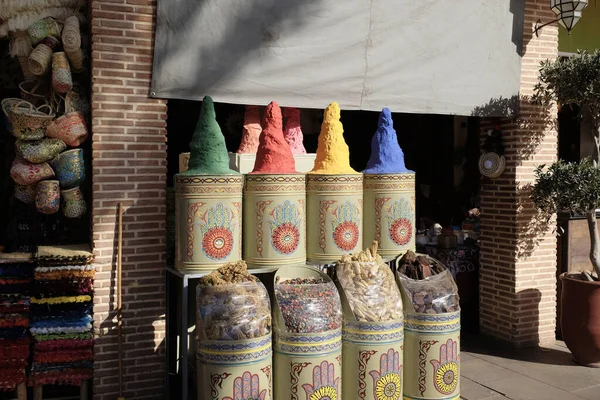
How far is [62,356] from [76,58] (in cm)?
260

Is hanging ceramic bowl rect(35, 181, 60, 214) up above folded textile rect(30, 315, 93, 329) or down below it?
above

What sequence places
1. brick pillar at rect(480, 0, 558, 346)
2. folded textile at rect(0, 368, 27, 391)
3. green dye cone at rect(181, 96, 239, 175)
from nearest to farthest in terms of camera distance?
green dye cone at rect(181, 96, 239, 175) < folded textile at rect(0, 368, 27, 391) < brick pillar at rect(480, 0, 558, 346)

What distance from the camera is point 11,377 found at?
16.4 feet

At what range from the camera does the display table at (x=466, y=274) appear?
765 centimetres

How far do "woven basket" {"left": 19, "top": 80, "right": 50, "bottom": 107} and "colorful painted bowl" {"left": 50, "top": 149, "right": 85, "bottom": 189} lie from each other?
0.57 meters

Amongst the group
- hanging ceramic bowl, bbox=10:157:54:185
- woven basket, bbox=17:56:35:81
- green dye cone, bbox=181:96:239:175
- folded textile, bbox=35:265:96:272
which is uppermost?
woven basket, bbox=17:56:35:81

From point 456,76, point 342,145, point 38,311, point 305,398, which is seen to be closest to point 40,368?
point 38,311

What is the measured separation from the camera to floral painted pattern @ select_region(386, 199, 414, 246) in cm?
550

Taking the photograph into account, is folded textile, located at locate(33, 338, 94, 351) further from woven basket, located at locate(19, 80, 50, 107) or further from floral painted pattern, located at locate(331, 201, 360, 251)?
floral painted pattern, located at locate(331, 201, 360, 251)

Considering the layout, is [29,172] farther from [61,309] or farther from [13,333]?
[13,333]

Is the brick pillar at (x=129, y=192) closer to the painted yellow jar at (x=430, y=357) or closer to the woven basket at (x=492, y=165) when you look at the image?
the painted yellow jar at (x=430, y=357)

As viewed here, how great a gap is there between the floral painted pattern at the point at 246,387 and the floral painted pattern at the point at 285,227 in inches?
44.5

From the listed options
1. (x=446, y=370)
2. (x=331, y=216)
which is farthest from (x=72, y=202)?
(x=446, y=370)

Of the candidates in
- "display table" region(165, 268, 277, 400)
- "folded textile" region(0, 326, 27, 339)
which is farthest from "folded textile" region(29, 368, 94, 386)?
"display table" region(165, 268, 277, 400)
